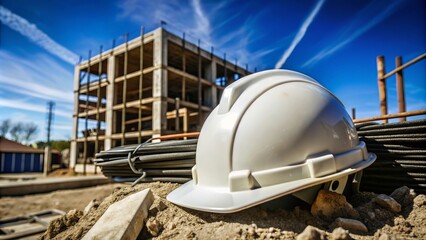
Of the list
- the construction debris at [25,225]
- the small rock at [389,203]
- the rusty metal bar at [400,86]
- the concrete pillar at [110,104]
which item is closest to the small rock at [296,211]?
the small rock at [389,203]

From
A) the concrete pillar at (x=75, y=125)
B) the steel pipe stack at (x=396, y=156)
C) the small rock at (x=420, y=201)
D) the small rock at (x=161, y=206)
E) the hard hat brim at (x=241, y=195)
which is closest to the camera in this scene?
the hard hat brim at (x=241, y=195)

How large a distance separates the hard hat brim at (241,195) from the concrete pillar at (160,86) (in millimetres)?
12796

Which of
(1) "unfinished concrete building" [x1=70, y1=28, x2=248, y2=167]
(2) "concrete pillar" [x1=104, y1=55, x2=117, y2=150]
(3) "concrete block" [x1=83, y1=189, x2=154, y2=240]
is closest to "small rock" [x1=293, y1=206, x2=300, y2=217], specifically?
(3) "concrete block" [x1=83, y1=189, x2=154, y2=240]

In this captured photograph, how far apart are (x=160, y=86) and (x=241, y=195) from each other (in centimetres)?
1388

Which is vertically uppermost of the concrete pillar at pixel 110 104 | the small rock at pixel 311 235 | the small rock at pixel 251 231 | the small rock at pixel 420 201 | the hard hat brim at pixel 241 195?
the concrete pillar at pixel 110 104

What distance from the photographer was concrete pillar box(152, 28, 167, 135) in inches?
564

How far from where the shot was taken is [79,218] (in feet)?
7.11

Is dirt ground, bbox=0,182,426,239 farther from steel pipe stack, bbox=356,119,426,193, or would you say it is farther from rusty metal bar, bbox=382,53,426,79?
rusty metal bar, bbox=382,53,426,79

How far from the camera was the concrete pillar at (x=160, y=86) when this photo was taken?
1432 cm

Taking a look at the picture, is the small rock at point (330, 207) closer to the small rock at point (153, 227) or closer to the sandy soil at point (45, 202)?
the small rock at point (153, 227)

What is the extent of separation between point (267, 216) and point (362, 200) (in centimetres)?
80

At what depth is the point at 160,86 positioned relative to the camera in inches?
578

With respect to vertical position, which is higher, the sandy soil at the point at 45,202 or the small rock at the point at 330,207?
the small rock at the point at 330,207

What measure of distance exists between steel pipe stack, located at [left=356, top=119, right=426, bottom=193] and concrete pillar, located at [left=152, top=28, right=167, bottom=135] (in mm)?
12675
